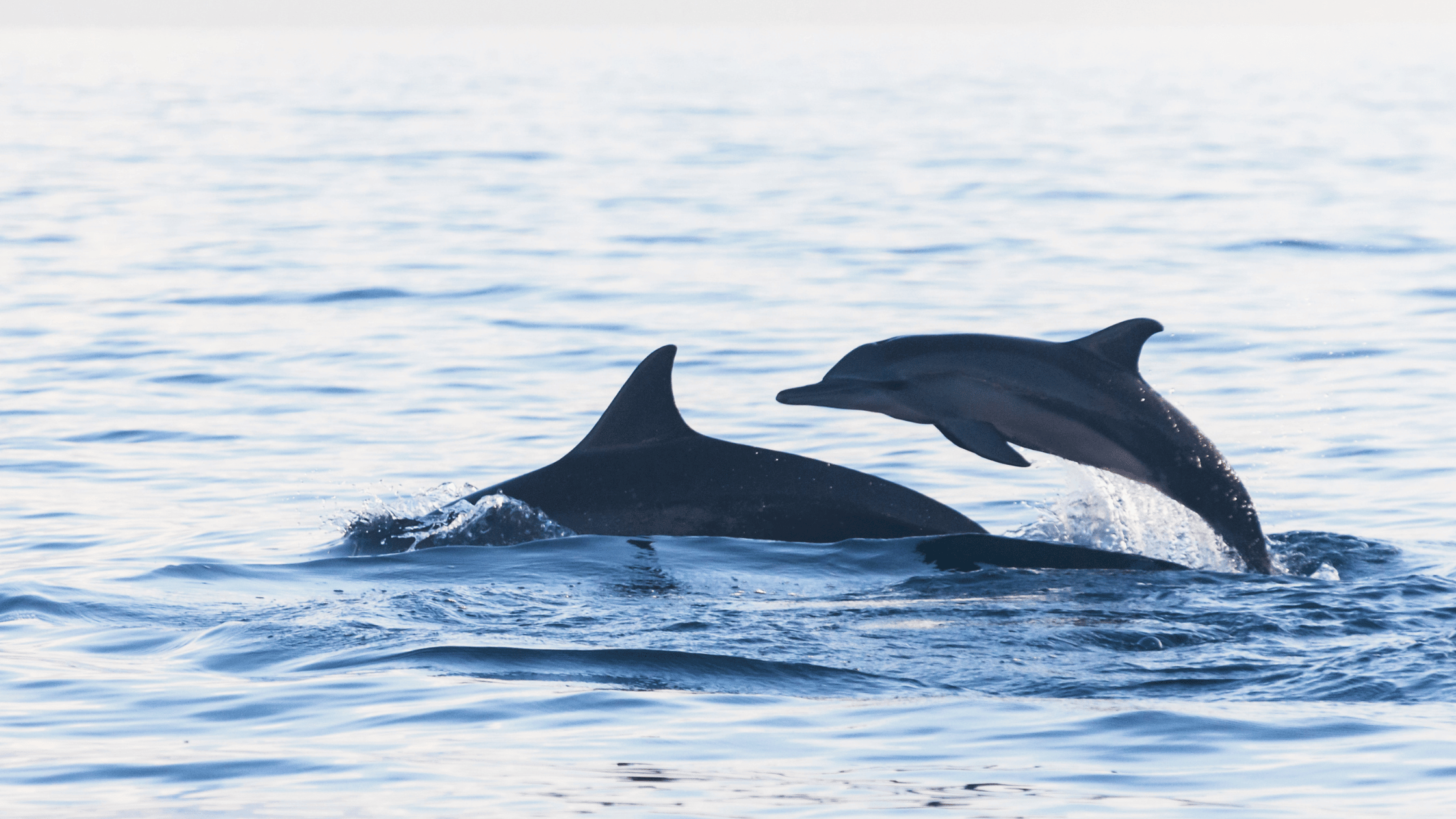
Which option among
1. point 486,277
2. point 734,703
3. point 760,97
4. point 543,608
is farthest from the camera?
point 760,97

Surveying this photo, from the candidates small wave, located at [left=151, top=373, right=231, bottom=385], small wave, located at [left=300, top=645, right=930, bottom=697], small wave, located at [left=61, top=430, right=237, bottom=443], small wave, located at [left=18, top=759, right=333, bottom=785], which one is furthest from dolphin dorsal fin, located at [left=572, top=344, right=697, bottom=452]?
small wave, located at [left=151, top=373, right=231, bottom=385]

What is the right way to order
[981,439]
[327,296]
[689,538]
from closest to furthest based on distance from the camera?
[981,439], [689,538], [327,296]

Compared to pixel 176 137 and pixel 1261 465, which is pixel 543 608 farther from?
pixel 176 137

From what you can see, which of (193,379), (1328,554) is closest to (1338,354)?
(1328,554)

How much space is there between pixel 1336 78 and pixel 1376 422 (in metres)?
92.3

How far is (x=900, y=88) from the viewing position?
94688 mm

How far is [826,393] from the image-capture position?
38.9 feet

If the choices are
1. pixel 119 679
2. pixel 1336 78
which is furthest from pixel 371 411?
pixel 1336 78

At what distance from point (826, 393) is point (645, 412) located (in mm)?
1139

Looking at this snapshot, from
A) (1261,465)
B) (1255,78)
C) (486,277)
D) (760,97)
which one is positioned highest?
(1255,78)

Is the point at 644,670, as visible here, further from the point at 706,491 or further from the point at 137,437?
the point at 137,437

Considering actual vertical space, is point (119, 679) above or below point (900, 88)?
below

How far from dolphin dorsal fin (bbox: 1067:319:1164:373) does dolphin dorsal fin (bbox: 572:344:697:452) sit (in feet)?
8.13

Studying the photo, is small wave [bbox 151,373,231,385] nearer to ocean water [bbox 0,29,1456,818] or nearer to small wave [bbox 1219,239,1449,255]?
ocean water [bbox 0,29,1456,818]
